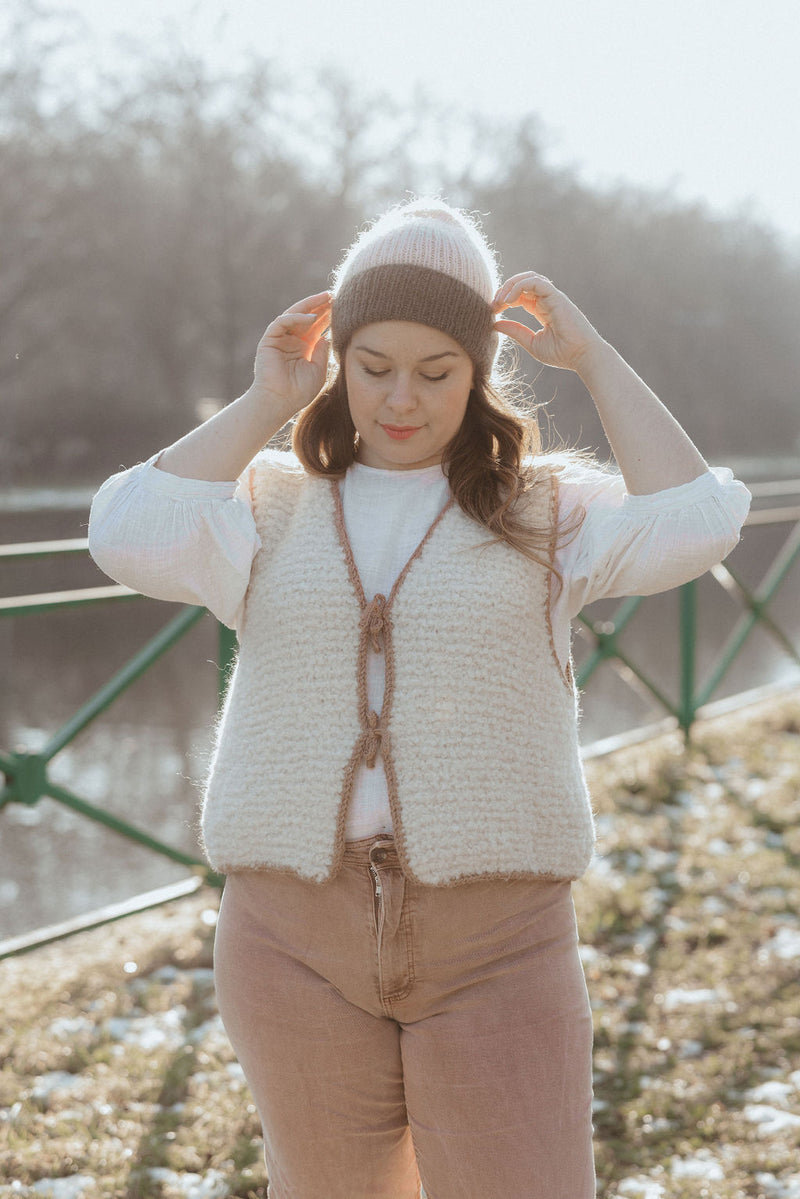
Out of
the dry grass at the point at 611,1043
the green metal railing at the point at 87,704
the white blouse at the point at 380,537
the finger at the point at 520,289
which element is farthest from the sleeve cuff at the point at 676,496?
the green metal railing at the point at 87,704

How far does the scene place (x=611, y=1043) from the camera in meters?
3.10

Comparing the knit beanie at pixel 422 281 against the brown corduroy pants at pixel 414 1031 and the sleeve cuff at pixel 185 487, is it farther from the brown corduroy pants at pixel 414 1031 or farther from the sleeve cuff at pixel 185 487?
the brown corduroy pants at pixel 414 1031

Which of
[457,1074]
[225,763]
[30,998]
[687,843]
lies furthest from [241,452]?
[687,843]

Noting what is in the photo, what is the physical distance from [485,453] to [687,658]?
404 cm

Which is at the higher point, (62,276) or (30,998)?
(30,998)

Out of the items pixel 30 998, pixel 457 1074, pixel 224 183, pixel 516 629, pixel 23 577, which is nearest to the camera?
pixel 457 1074

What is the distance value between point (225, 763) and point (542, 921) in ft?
1.67

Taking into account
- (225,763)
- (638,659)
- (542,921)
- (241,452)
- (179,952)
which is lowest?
(638,659)

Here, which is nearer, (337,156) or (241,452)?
(241,452)

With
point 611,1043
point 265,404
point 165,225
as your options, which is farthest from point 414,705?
point 165,225

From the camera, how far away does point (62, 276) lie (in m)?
24.4

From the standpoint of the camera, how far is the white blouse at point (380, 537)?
5.45ft

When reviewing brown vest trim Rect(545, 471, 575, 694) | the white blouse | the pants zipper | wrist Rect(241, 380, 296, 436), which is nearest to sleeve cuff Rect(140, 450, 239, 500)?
the white blouse

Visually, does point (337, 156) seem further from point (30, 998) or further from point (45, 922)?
point (30, 998)
